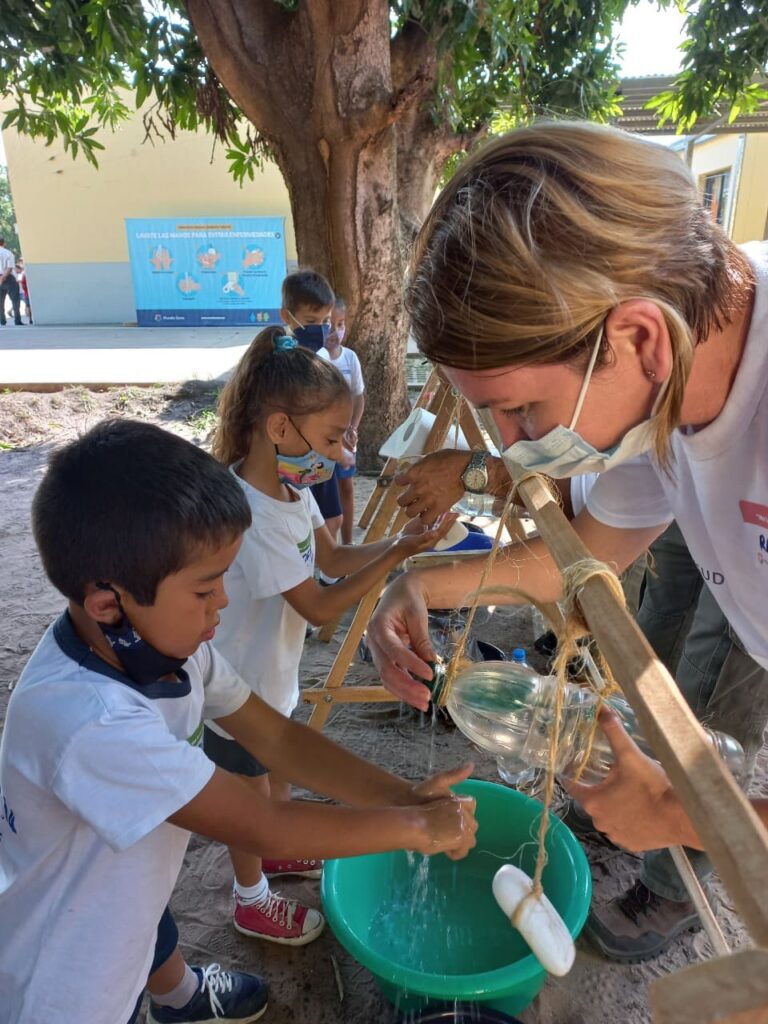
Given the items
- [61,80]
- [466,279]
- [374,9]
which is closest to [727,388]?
[466,279]

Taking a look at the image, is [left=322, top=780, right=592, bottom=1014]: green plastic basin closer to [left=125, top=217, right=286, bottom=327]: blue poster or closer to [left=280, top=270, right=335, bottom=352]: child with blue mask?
[left=280, top=270, right=335, bottom=352]: child with blue mask

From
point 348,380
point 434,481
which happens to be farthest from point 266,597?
point 348,380

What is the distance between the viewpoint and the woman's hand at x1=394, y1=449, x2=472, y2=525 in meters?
2.13

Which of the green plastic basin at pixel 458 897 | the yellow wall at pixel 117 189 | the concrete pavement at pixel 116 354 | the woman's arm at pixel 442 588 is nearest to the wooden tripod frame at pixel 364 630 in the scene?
the green plastic basin at pixel 458 897

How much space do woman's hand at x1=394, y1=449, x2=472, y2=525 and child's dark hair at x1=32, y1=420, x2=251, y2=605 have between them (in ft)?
3.17

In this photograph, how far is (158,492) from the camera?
3.86 feet

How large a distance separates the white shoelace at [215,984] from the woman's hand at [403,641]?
908mm

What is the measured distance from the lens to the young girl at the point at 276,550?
1880mm

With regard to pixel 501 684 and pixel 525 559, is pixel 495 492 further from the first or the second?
pixel 501 684

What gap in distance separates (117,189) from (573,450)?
17331 mm

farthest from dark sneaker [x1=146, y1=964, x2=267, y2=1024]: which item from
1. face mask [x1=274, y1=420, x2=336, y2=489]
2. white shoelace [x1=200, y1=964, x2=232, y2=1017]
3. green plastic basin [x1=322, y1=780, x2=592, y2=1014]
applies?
face mask [x1=274, y1=420, x2=336, y2=489]

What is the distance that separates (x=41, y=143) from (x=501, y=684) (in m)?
17.8

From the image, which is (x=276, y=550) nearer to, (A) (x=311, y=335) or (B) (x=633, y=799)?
(B) (x=633, y=799)

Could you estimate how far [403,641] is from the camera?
1.56m
